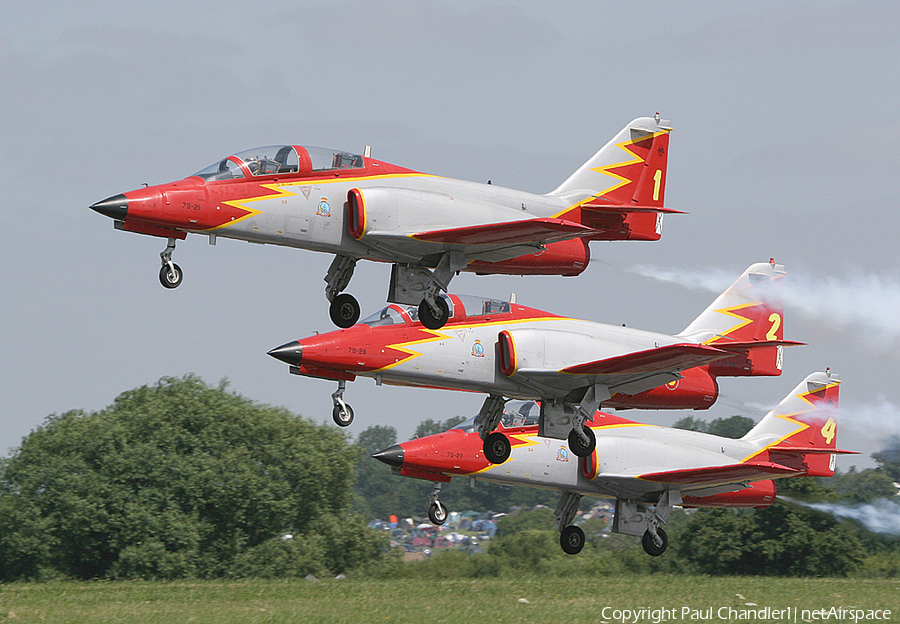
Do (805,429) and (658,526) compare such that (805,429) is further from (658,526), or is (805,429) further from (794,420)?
(658,526)

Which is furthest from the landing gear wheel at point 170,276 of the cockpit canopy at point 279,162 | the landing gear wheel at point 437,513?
the landing gear wheel at point 437,513

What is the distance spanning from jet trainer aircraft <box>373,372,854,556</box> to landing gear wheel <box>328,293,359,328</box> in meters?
9.79

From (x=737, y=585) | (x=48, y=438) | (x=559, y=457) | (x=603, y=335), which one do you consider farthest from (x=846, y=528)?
(x=48, y=438)

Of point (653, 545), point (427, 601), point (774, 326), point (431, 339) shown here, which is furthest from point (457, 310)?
point (774, 326)

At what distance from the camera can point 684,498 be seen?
41281 mm

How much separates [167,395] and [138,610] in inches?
1336

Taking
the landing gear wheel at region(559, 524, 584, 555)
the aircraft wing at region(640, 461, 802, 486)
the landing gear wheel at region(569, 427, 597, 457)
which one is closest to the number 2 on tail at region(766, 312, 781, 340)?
the aircraft wing at region(640, 461, 802, 486)

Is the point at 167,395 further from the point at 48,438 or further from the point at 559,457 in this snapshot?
the point at 559,457

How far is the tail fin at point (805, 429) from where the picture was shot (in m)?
42.6

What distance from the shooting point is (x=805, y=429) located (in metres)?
44.2

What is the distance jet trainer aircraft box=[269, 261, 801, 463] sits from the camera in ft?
100

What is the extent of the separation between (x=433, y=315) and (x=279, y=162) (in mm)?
5012

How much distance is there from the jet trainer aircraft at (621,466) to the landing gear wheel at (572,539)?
3 cm

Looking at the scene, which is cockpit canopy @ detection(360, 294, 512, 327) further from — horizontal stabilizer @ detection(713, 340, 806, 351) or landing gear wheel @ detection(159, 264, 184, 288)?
landing gear wheel @ detection(159, 264, 184, 288)
